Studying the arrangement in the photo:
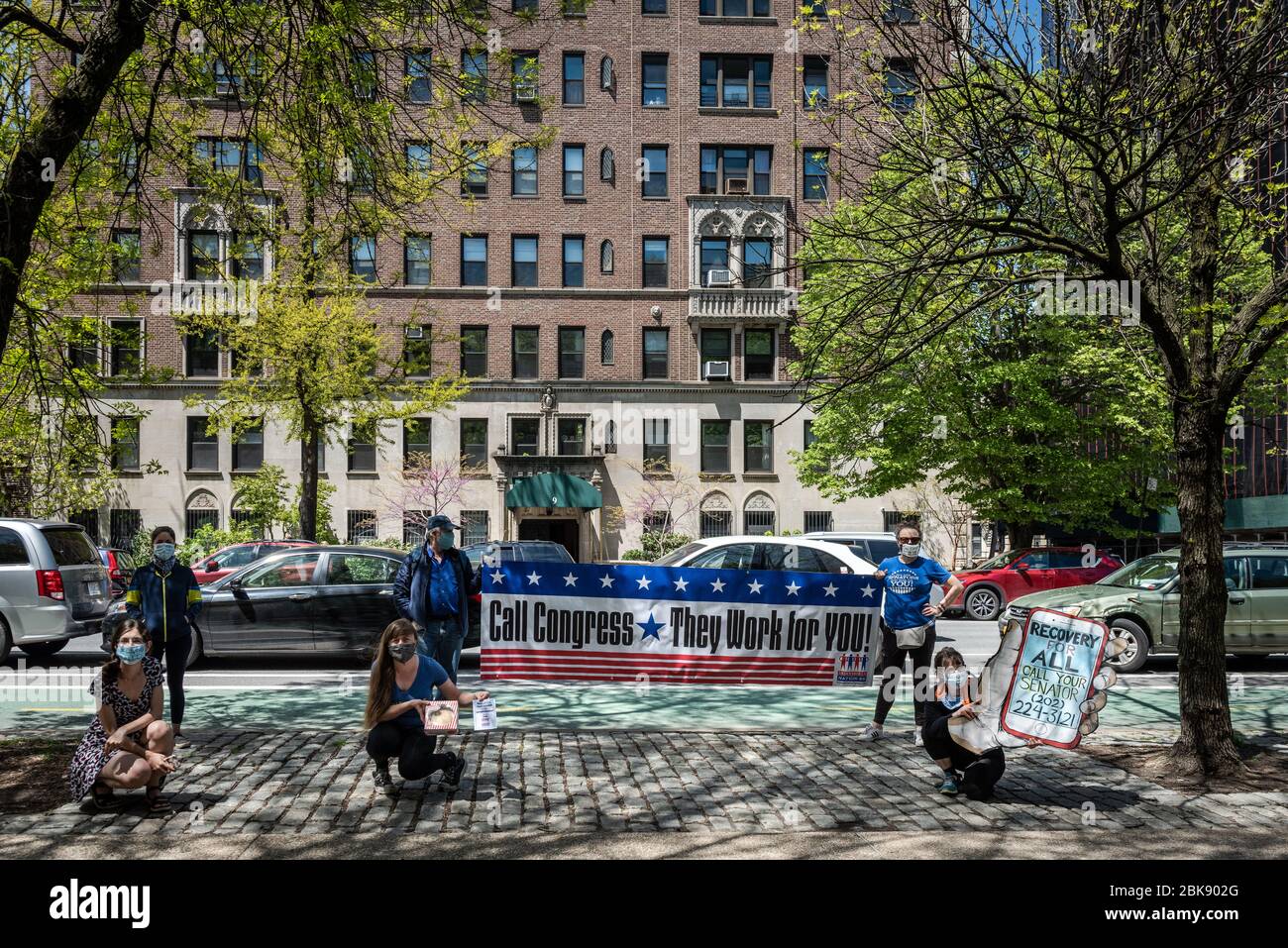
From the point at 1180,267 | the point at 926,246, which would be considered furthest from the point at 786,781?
the point at 1180,267

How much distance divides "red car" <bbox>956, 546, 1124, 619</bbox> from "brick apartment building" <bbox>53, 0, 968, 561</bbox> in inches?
564

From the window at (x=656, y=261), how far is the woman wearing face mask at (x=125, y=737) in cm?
3411

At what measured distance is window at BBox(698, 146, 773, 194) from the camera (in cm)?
3969

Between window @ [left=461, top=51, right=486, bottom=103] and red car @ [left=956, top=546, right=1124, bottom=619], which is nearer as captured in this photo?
window @ [left=461, top=51, right=486, bottom=103]

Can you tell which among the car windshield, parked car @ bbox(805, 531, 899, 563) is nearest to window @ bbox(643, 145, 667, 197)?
parked car @ bbox(805, 531, 899, 563)

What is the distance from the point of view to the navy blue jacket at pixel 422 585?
9.31m

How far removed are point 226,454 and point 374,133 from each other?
31.9 m

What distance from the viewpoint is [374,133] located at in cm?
942

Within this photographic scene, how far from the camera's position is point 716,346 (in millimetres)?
39938

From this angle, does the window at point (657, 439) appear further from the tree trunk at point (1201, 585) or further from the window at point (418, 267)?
the tree trunk at point (1201, 585)

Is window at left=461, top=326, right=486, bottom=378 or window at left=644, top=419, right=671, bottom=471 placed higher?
window at left=461, top=326, right=486, bottom=378

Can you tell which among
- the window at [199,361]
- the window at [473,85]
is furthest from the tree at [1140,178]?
the window at [199,361]

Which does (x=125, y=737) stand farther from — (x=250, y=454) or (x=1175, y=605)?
(x=250, y=454)

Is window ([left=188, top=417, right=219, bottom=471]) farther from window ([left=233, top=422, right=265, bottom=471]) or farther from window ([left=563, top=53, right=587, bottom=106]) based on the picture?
window ([left=563, top=53, right=587, bottom=106])
